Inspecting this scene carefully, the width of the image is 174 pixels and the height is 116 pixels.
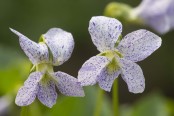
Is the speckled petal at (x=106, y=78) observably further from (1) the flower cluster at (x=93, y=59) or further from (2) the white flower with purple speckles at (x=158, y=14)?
(2) the white flower with purple speckles at (x=158, y=14)

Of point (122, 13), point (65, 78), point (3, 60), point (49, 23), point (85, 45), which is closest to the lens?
A: point (65, 78)

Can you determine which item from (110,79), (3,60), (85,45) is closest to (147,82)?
(85,45)

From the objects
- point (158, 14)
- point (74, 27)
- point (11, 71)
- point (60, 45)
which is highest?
point (60, 45)

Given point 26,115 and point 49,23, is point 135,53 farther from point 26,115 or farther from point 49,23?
point 49,23

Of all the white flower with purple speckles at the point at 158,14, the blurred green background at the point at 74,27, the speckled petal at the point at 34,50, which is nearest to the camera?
the speckled petal at the point at 34,50

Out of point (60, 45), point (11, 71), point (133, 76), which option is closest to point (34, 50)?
point (60, 45)

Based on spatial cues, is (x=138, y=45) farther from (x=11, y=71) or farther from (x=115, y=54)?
(x=11, y=71)

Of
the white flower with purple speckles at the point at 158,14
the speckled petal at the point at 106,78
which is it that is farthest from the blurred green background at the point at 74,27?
the speckled petal at the point at 106,78
